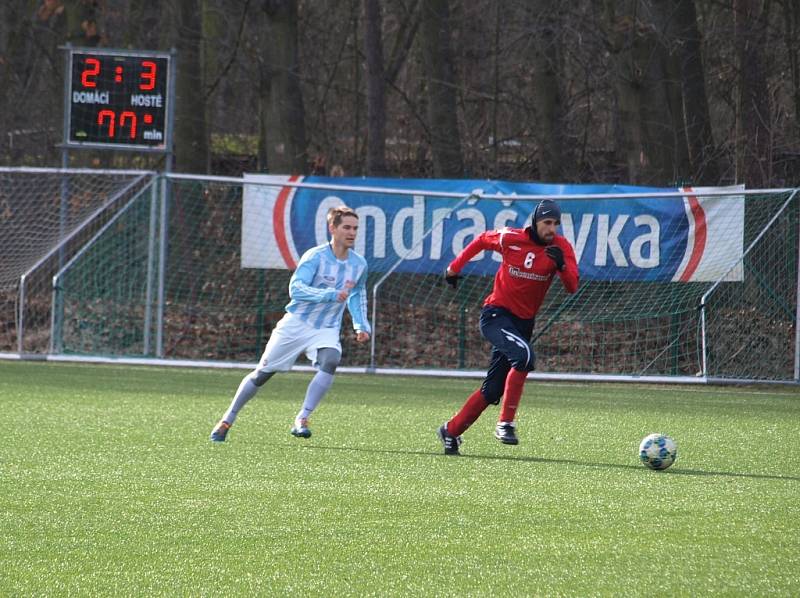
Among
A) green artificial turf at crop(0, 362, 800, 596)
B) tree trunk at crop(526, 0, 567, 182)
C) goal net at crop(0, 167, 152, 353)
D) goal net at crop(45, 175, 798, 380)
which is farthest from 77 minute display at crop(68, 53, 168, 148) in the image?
tree trunk at crop(526, 0, 567, 182)

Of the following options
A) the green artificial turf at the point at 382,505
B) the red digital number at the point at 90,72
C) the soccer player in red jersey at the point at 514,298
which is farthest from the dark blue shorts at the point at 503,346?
the red digital number at the point at 90,72

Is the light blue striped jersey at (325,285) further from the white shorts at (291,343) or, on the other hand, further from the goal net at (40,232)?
the goal net at (40,232)

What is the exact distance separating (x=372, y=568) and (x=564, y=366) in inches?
459

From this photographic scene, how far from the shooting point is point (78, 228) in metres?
16.4

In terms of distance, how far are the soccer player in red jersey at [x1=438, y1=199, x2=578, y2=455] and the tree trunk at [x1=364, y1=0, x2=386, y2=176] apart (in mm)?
11823

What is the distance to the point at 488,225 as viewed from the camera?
1634cm

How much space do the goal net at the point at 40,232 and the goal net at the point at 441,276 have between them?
0.46m

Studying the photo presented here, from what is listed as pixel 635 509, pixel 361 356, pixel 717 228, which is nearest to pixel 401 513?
pixel 635 509

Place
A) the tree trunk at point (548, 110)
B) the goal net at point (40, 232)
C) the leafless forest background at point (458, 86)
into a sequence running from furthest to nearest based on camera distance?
the tree trunk at point (548, 110) < the leafless forest background at point (458, 86) < the goal net at point (40, 232)

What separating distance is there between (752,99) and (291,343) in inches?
436

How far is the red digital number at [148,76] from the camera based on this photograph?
1633 centimetres

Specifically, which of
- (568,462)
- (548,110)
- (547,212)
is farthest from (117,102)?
(568,462)

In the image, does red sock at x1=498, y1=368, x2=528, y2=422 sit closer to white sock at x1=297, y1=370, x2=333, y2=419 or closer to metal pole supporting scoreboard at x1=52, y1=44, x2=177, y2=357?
white sock at x1=297, y1=370, x2=333, y2=419

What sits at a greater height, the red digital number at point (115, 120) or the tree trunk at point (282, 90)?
the tree trunk at point (282, 90)
